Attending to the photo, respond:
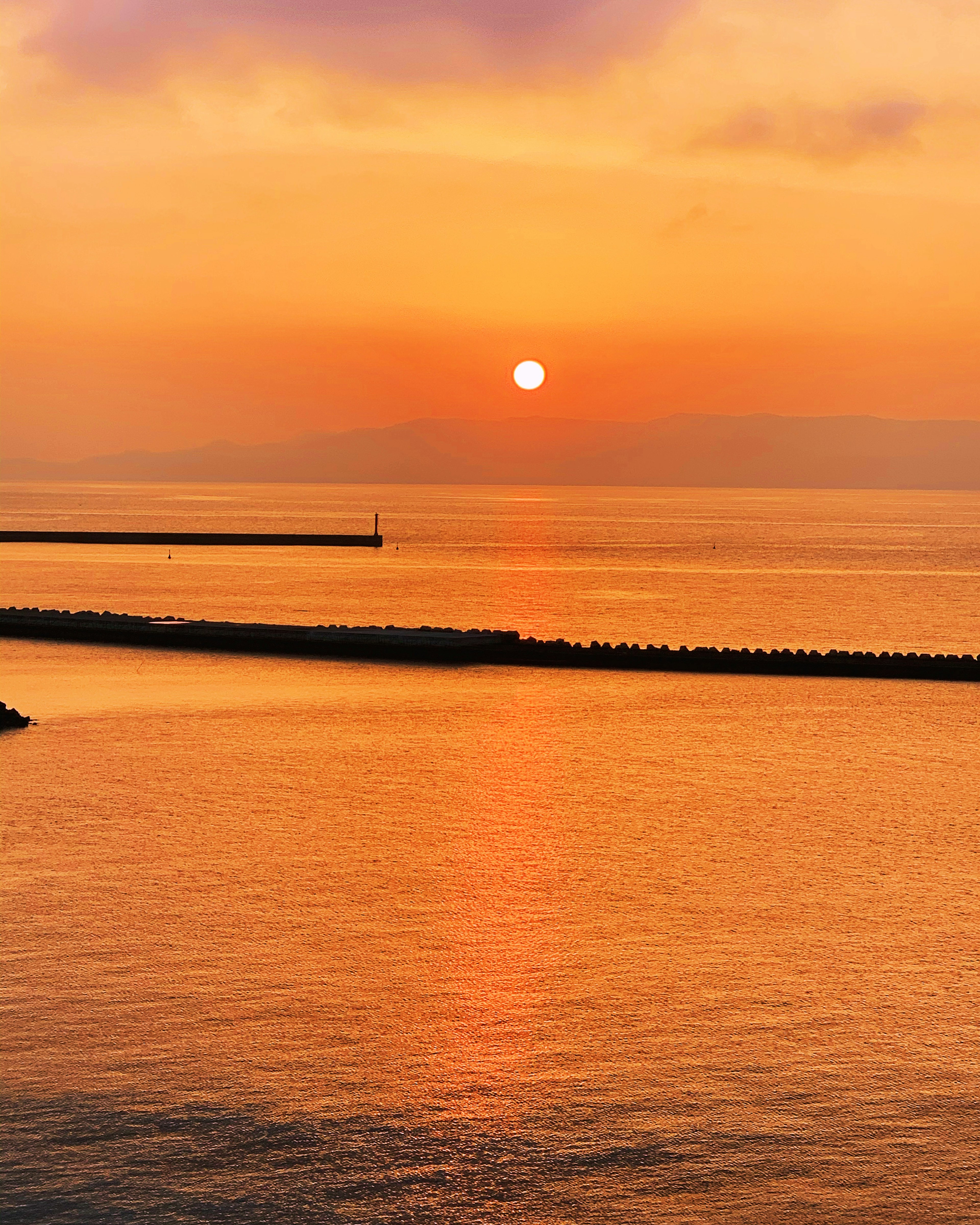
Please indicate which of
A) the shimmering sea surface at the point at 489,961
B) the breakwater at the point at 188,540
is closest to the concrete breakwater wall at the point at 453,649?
the shimmering sea surface at the point at 489,961

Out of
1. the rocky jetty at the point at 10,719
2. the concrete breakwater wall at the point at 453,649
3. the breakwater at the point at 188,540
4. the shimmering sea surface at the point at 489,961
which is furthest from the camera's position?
the breakwater at the point at 188,540

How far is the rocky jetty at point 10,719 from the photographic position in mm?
31906

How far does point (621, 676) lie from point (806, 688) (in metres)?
5.61

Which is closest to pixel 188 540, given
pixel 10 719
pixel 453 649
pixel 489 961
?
pixel 453 649

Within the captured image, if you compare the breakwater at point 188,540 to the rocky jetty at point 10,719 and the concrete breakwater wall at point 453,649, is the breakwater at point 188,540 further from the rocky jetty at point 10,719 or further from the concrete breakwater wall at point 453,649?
the rocky jetty at point 10,719

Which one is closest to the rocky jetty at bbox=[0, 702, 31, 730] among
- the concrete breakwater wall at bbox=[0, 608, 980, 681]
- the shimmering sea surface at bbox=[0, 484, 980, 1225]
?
the shimmering sea surface at bbox=[0, 484, 980, 1225]

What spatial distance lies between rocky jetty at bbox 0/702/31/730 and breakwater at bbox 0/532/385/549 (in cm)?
12025

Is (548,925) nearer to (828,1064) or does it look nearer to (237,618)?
(828,1064)

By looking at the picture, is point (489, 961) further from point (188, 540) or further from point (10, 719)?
point (188, 540)

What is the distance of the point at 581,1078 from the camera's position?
1228 cm

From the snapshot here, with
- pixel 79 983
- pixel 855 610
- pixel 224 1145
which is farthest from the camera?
pixel 855 610

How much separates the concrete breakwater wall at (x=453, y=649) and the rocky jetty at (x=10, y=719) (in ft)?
53.6

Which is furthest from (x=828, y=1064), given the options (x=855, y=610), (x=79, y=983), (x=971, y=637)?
(x=855, y=610)

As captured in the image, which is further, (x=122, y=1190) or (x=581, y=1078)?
(x=581, y=1078)
